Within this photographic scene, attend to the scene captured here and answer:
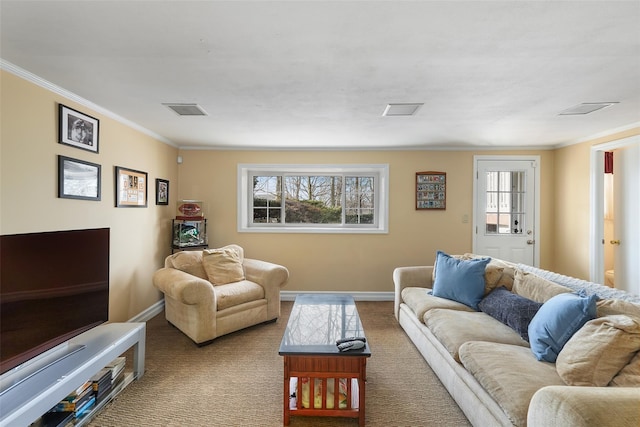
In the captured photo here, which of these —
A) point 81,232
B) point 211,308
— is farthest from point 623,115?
point 81,232

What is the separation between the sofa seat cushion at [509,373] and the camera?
1373mm

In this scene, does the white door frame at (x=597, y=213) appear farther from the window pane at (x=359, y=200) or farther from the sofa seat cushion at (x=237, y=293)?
the sofa seat cushion at (x=237, y=293)

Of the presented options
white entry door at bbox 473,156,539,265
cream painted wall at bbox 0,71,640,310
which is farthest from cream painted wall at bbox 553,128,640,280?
white entry door at bbox 473,156,539,265

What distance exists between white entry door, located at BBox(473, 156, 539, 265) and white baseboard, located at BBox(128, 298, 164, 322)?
4388mm

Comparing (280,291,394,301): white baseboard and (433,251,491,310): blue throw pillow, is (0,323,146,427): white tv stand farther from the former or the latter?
(433,251,491,310): blue throw pillow

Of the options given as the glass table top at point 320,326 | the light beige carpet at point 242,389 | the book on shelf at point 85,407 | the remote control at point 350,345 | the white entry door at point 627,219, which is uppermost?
the white entry door at point 627,219

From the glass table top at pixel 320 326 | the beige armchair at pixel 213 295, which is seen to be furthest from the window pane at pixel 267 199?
the glass table top at pixel 320 326

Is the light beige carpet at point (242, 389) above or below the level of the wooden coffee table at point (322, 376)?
below

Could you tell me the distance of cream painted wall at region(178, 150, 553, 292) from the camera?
13.7ft

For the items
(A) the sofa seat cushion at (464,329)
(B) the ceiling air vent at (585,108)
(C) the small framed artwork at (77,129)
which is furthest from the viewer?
(B) the ceiling air vent at (585,108)

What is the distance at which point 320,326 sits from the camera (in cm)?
220

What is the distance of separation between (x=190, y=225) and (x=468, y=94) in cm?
355

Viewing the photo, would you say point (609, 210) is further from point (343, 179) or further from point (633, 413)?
point (633, 413)

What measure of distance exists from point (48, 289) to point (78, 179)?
42.3 inches
